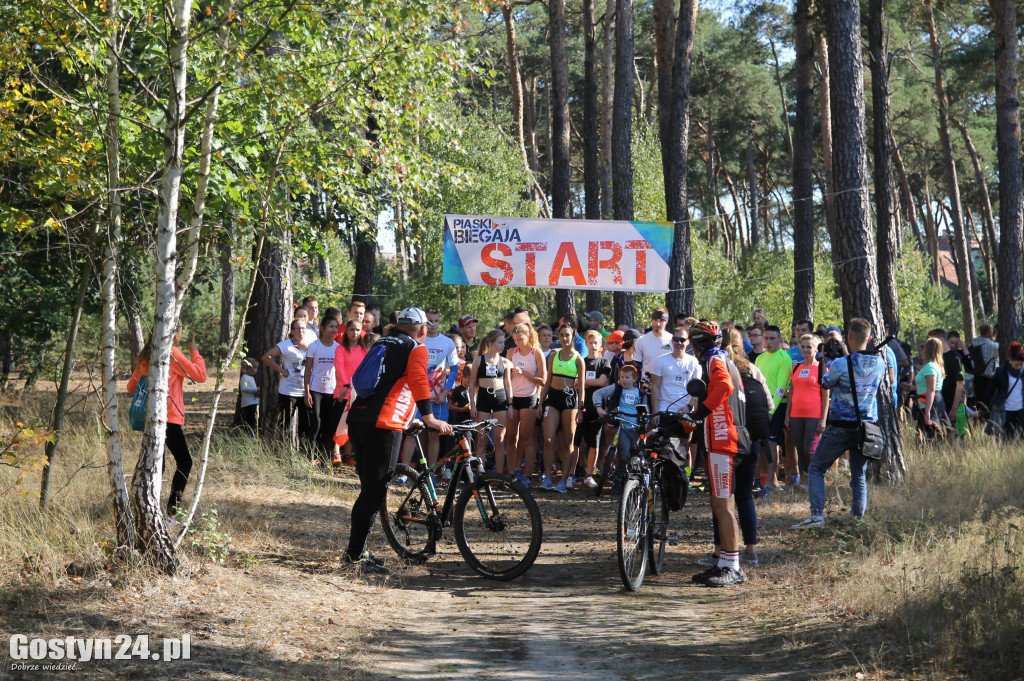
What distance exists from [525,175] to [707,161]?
16914mm

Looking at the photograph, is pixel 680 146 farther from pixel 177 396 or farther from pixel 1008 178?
pixel 177 396

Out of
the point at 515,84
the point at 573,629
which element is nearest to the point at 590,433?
the point at 573,629

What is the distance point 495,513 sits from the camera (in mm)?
7395

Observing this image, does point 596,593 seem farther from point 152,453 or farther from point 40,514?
point 40,514

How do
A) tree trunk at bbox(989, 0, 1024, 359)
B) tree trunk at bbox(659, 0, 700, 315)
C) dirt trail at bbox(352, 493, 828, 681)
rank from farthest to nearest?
1. tree trunk at bbox(989, 0, 1024, 359)
2. tree trunk at bbox(659, 0, 700, 315)
3. dirt trail at bbox(352, 493, 828, 681)

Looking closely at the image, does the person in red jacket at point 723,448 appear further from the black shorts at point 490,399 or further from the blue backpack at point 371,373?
the black shorts at point 490,399

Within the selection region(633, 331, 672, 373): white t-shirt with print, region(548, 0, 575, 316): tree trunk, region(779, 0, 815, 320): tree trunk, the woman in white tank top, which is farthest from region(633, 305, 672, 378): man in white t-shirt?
region(548, 0, 575, 316): tree trunk

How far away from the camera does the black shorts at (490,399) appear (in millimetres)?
11297

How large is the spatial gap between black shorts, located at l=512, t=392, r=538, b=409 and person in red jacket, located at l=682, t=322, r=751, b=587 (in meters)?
4.49

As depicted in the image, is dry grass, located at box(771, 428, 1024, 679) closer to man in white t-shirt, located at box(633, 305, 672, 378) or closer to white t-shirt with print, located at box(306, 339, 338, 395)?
man in white t-shirt, located at box(633, 305, 672, 378)

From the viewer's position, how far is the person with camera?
830cm

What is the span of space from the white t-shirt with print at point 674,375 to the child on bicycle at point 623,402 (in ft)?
1.19

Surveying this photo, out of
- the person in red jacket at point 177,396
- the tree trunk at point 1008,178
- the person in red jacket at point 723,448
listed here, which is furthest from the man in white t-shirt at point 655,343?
the tree trunk at point 1008,178

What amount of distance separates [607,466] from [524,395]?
1416 mm
